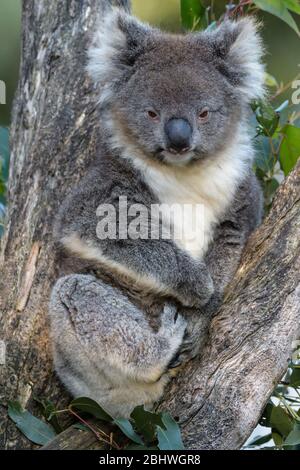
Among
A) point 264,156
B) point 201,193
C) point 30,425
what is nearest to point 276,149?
point 264,156

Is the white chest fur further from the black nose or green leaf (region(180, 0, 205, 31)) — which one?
green leaf (region(180, 0, 205, 31))

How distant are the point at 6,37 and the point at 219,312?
675cm

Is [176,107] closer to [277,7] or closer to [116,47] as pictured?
[116,47]

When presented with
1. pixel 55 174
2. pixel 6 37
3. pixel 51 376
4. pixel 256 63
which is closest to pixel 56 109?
pixel 55 174

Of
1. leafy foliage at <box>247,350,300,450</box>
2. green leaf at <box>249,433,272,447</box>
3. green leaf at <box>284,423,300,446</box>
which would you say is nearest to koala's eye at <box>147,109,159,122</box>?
leafy foliage at <box>247,350,300,450</box>

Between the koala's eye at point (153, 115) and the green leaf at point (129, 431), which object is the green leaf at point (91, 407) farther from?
the koala's eye at point (153, 115)

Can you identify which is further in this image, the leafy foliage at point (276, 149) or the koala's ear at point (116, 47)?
the koala's ear at point (116, 47)

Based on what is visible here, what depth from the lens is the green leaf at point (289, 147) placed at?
15.1 ft

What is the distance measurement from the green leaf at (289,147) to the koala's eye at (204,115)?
1.71ft

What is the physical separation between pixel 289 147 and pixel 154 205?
0.86 metres

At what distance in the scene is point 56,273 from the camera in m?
4.51

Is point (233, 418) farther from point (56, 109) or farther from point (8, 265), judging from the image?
point (56, 109)

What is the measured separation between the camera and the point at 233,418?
3641 mm

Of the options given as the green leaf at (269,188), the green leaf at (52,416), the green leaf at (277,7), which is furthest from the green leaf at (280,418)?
the green leaf at (277,7)
